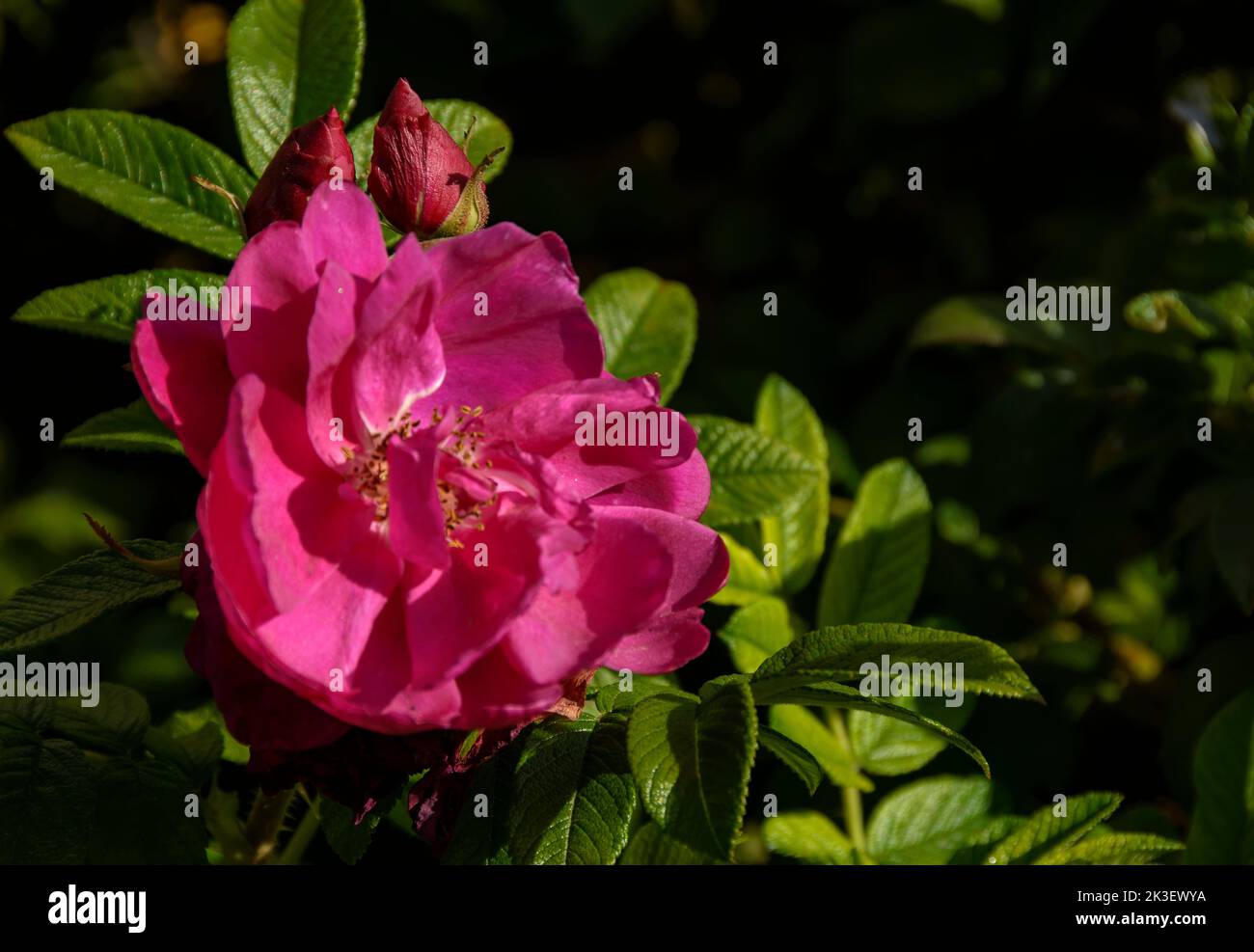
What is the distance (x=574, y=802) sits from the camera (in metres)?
0.99

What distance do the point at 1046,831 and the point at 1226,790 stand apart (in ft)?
0.58

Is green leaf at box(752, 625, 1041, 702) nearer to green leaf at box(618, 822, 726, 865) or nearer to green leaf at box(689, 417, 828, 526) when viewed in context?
green leaf at box(618, 822, 726, 865)

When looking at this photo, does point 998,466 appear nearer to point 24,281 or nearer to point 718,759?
point 718,759

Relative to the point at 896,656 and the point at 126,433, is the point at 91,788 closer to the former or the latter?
the point at 126,433

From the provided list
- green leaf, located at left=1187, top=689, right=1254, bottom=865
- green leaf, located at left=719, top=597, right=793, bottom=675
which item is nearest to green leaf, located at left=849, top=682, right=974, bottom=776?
green leaf, located at left=719, top=597, right=793, bottom=675

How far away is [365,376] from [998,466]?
1064mm

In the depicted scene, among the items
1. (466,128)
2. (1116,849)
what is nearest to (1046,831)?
(1116,849)

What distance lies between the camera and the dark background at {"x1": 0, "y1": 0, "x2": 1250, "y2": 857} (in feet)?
6.07

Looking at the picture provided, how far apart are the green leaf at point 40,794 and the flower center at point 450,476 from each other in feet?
1.14

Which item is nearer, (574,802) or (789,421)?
(574,802)

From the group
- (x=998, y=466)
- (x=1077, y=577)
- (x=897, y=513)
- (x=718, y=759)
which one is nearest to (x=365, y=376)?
(x=718, y=759)

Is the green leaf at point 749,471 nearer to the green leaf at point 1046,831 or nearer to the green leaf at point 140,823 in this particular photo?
the green leaf at point 1046,831
